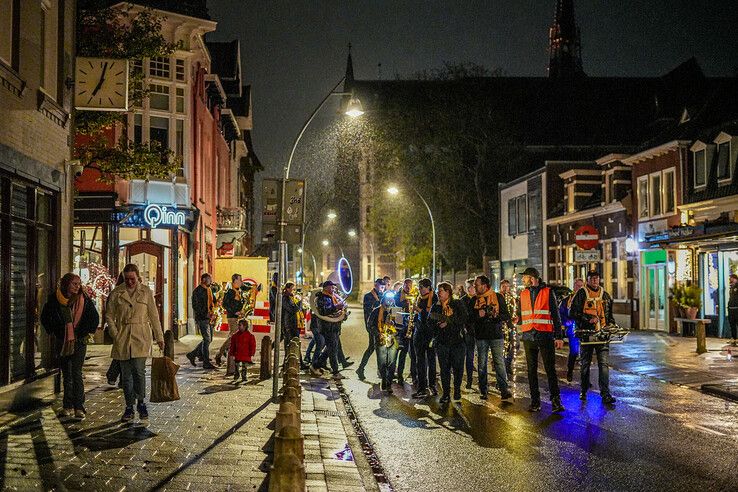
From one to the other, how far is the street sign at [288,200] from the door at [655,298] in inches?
841

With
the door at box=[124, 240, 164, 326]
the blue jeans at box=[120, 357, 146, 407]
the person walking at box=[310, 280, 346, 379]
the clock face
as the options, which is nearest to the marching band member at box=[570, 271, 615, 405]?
the person walking at box=[310, 280, 346, 379]

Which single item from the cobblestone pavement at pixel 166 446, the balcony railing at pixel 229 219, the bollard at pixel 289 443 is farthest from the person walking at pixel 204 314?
the balcony railing at pixel 229 219

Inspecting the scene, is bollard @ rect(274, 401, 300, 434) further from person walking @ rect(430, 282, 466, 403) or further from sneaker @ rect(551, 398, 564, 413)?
person walking @ rect(430, 282, 466, 403)

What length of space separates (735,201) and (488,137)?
85.7 ft

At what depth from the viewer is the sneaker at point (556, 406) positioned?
41.1 feet

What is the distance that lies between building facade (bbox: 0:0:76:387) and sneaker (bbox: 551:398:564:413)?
23.1ft

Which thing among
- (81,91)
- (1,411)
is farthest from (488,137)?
(1,411)

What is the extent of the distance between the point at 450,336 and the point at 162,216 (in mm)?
14610

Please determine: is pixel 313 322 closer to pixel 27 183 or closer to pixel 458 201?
pixel 27 183

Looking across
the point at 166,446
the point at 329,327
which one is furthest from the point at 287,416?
the point at 329,327

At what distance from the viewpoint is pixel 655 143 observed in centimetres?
3350

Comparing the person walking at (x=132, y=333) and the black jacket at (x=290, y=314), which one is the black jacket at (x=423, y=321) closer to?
the black jacket at (x=290, y=314)

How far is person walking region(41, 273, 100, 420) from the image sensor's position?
10.9 metres

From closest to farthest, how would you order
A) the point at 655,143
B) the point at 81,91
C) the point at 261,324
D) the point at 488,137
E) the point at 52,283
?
the point at 52,283, the point at 81,91, the point at 261,324, the point at 655,143, the point at 488,137
